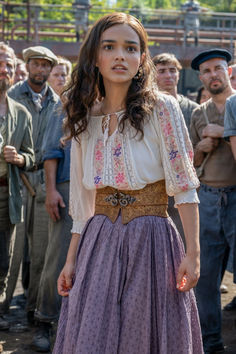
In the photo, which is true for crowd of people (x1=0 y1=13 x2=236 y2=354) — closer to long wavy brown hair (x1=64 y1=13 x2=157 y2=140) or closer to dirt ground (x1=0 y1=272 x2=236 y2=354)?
long wavy brown hair (x1=64 y1=13 x2=157 y2=140)

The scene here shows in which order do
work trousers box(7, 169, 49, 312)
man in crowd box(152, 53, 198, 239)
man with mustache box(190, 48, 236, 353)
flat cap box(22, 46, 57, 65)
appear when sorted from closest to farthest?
man with mustache box(190, 48, 236, 353), work trousers box(7, 169, 49, 312), man in crowd box(152, 53, 198, 239), flat cap box(22, 46, 57, 65)

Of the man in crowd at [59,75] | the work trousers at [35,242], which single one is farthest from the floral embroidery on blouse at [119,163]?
the man in crowd at [59,75]

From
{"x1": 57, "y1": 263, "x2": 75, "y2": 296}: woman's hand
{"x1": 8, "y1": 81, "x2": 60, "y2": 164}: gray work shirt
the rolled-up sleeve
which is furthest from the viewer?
{"x1": 8, "y1": 81, "x2": 60, "y2": 164}: gray work shirt

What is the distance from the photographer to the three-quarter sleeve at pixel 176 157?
3396mm

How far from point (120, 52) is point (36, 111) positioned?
3.48m

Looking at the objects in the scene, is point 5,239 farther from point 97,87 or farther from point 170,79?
point 97,87

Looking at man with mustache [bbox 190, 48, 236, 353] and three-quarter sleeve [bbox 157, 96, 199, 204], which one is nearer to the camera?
three-quarter sleeve [bbox 157, 96, 199, 204]

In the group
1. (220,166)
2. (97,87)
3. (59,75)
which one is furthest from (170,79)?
(97,87)

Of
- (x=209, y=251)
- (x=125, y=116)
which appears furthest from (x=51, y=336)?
(x=125, y=116)

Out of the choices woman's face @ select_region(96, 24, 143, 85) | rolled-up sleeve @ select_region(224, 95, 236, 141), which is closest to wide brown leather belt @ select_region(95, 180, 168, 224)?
woman's face @ select_region(96, 24, 143, 85)

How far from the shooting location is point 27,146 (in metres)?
6.13

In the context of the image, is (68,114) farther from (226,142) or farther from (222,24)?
(222,24)

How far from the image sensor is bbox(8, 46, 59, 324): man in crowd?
6.43 meters

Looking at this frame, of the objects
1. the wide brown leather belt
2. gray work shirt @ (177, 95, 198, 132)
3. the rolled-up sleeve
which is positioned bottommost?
the wide brown leather belt
